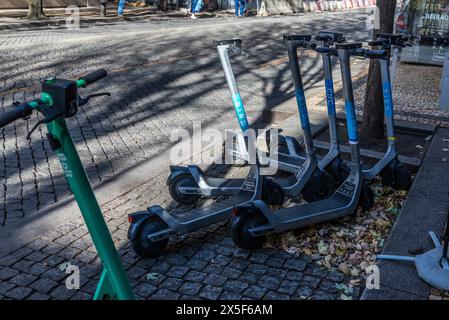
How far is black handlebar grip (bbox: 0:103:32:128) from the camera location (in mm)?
1938

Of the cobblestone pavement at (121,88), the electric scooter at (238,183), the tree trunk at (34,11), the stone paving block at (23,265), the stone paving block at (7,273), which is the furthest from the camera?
the tree trunk at (34,11)

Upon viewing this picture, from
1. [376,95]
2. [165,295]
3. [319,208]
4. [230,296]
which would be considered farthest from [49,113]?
[376,95]

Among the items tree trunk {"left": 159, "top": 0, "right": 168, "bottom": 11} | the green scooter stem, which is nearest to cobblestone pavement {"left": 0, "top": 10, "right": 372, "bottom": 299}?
the green scooter stem

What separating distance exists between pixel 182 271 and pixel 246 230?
0.54 metres

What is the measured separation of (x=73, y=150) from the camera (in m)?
2.17

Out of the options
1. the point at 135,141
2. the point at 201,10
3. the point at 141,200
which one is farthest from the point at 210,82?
the point at 201,10

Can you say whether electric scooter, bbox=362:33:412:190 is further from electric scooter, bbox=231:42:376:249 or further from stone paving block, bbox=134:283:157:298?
stone paving block, bbox=134:283:157:298

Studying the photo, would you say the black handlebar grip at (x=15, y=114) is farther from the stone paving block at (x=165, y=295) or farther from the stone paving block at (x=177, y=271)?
the stone paving block at (x=177, y=271)

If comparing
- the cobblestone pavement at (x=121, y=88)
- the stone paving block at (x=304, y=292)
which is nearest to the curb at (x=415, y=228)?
the stone paving block at (x=304, y=292)

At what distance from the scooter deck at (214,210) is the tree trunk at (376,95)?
8.15 feet

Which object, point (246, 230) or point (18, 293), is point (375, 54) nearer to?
point (246, 230)

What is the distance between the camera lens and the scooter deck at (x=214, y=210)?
3.80 metres

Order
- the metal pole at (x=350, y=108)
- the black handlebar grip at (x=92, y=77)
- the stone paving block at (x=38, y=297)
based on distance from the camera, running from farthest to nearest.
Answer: the metal pole at (x=350, y=108) → the stone paving block at (x=38, y=297) → the black handlebar grip at (x=92, y=77)

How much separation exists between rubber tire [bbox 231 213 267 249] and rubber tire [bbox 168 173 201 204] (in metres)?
0.95
